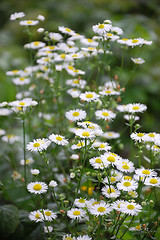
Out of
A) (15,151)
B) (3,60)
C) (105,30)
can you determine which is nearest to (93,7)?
(3,60)

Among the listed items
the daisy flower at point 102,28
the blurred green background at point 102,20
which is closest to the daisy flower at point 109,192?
the daisy flower at point 102,28

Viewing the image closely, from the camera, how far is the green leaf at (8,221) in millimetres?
986

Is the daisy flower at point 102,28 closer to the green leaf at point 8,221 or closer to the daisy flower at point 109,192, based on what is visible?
the daisy flower at point 109,192

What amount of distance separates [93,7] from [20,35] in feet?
2.49

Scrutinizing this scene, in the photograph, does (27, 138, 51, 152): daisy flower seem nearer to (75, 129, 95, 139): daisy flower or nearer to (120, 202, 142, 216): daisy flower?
(75, 129, 95, 139): daisy flower

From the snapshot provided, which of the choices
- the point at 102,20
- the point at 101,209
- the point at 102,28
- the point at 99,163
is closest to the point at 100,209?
the point at 101,209

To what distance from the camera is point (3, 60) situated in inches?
98.7

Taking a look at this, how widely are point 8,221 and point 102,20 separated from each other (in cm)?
224

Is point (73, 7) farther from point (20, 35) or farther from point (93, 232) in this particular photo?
point (93, 232)

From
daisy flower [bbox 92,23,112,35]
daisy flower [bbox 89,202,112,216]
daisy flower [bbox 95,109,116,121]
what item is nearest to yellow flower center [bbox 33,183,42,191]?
daisy flower [bbox 89,202,112,216]

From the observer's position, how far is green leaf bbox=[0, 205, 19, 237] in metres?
0.99

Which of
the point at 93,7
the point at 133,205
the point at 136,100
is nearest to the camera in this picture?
the point at 133,205

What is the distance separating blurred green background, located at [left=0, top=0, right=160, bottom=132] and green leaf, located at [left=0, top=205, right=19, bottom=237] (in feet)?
3.18

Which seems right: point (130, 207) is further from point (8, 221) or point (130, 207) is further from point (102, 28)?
point (102, 28)
